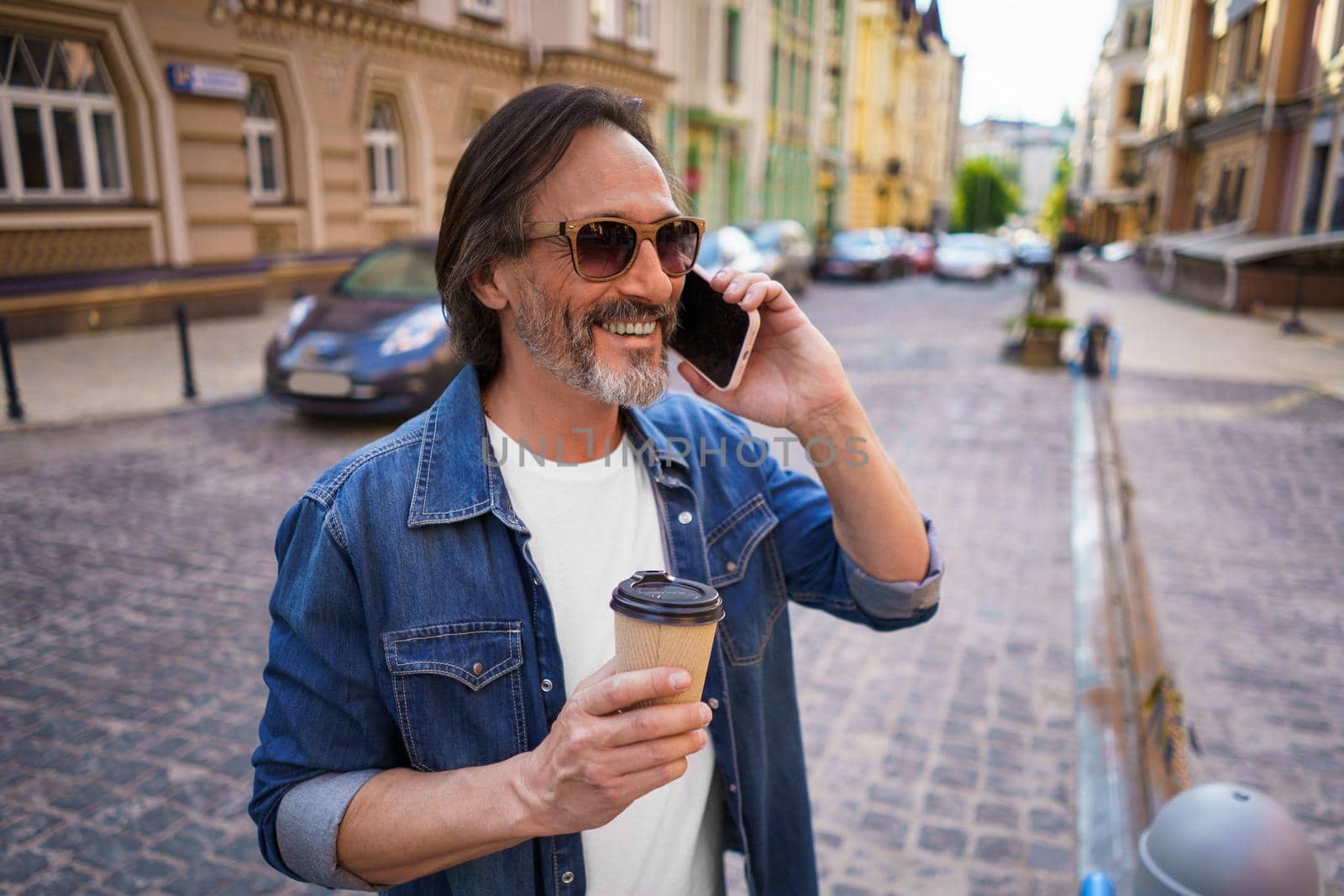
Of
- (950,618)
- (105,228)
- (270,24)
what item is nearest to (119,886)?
(950,618)

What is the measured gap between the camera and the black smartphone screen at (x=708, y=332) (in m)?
1.77

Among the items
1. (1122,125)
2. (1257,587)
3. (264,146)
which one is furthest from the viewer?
(1122,125)

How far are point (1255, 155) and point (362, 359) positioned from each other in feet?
86.8

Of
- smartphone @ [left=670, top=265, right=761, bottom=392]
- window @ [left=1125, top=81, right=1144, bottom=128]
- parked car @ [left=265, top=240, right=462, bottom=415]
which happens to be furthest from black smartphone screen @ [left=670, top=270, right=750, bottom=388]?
window @ [left=1125, top=81, right=1144, bottom=128]

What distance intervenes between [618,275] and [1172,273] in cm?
3212

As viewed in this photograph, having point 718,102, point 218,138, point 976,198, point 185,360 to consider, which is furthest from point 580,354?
point 976,198

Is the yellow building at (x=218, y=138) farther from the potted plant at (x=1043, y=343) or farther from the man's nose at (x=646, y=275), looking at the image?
the man's nose at (x=646, y=275)

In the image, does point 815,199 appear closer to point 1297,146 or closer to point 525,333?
point 1297,146

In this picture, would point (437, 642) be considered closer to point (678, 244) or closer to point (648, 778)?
point (648, 778)

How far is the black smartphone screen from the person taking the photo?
1.77 meters

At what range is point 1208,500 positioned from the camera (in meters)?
7.64

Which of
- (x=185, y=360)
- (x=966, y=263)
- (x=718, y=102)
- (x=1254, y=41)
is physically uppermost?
(x=1254, y=41)

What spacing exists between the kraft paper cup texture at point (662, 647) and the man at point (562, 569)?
0.02 metres

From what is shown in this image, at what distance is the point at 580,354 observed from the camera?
1.64 meters
